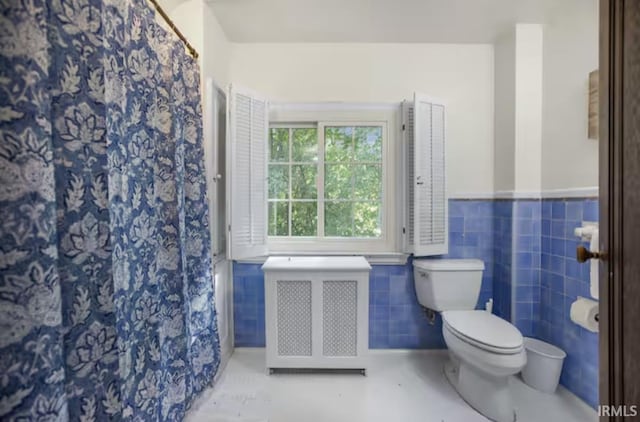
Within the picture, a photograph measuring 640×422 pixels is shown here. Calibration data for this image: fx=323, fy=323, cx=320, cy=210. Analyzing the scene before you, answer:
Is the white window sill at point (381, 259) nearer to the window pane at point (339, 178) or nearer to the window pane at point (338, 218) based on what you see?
the window pane at point (338, 218)

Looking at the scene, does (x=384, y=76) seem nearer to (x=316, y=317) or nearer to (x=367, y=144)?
(x=367, y=144)

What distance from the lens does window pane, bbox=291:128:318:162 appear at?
2.50 meters

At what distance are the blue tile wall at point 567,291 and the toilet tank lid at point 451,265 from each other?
0.42 m

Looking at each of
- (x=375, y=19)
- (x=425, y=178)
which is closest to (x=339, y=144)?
(x=425, y=178)

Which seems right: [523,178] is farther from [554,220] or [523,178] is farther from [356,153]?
[356,153]

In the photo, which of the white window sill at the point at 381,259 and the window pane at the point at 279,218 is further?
the window pane at the point at 279,218

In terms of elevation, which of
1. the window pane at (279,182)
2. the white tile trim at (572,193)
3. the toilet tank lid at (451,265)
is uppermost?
the window pane at (279,182)

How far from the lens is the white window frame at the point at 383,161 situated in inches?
95.7

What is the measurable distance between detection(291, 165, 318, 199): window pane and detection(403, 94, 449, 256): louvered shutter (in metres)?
0.69

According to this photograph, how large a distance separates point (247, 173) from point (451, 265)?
1528 millimetres

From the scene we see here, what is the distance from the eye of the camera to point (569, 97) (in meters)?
1.98

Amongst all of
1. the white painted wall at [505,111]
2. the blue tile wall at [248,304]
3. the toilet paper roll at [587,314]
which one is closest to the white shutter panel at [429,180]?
the white painted wall at [505,111]

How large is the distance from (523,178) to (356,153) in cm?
117

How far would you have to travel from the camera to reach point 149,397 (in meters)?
1.18
